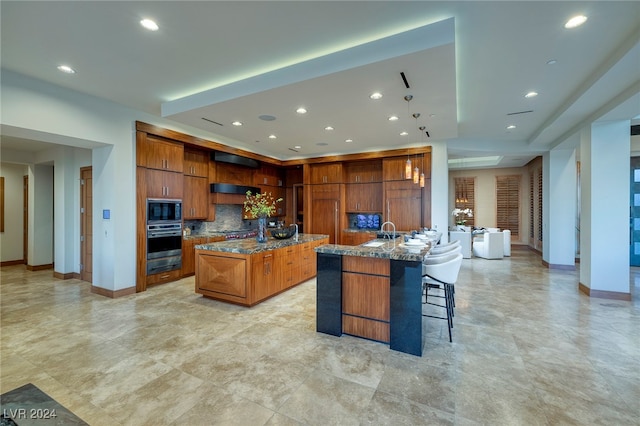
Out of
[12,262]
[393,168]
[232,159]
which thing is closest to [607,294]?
[393,168]

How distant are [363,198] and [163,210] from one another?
4.82 m

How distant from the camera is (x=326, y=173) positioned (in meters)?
7.79

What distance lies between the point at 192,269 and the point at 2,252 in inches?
209

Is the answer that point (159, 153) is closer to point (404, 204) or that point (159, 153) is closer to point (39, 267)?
point (39, 267)

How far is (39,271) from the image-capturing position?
6398mm

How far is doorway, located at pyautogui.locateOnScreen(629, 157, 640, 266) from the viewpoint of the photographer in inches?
258

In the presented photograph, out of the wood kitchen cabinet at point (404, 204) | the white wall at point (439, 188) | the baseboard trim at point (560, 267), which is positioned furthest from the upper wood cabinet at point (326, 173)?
the baseboard trim at point (560, 267)

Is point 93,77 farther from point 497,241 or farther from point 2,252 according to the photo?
point 497,241

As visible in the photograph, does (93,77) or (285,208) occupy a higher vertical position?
(93,77)

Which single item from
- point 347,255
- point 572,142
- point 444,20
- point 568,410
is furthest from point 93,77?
point 572,142

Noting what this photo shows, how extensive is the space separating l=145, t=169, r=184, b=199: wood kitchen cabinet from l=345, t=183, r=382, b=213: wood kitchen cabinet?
425 cm

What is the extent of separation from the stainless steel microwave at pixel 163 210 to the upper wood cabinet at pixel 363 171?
14.4 feet

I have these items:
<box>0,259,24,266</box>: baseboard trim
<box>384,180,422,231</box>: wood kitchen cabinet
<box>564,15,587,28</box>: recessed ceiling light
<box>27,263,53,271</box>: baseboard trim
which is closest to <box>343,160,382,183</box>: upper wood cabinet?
<box>384,180,422,231</box>: wood kitchen cabinet

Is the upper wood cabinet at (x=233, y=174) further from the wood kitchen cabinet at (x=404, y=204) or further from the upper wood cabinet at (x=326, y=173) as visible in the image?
the wood kitchen cabinet at (x=404, y=204)
